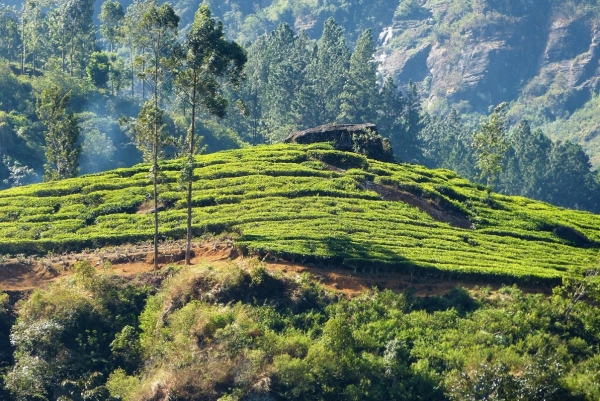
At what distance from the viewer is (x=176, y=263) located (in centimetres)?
3628

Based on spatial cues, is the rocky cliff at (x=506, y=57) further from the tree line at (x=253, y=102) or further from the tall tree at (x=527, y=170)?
the tree line at (x=253, y=102)

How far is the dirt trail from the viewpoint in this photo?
34.1 meters

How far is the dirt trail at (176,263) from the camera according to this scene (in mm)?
34125

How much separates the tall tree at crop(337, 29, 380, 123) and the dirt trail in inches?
1882

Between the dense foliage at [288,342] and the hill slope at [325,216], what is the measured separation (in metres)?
2.59

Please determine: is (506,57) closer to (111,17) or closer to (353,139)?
(111,17)

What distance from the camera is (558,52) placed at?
142375mm

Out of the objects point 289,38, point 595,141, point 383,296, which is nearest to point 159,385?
point 383,296

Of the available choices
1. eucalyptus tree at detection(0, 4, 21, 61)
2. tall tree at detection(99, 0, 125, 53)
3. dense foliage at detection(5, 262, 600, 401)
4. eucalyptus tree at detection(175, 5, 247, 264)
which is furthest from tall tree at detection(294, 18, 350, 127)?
dense foliage at detection(5, 262, 600, 401)

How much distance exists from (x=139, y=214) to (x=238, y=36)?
120569mm

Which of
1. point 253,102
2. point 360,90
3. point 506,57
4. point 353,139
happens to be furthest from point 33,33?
point 506,57

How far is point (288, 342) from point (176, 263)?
7818mm

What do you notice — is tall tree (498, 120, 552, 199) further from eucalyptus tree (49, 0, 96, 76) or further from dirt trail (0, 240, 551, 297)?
dirt trail (0, 240, 551, 297)

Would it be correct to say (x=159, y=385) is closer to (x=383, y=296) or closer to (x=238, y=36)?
(x=383, y=296)
